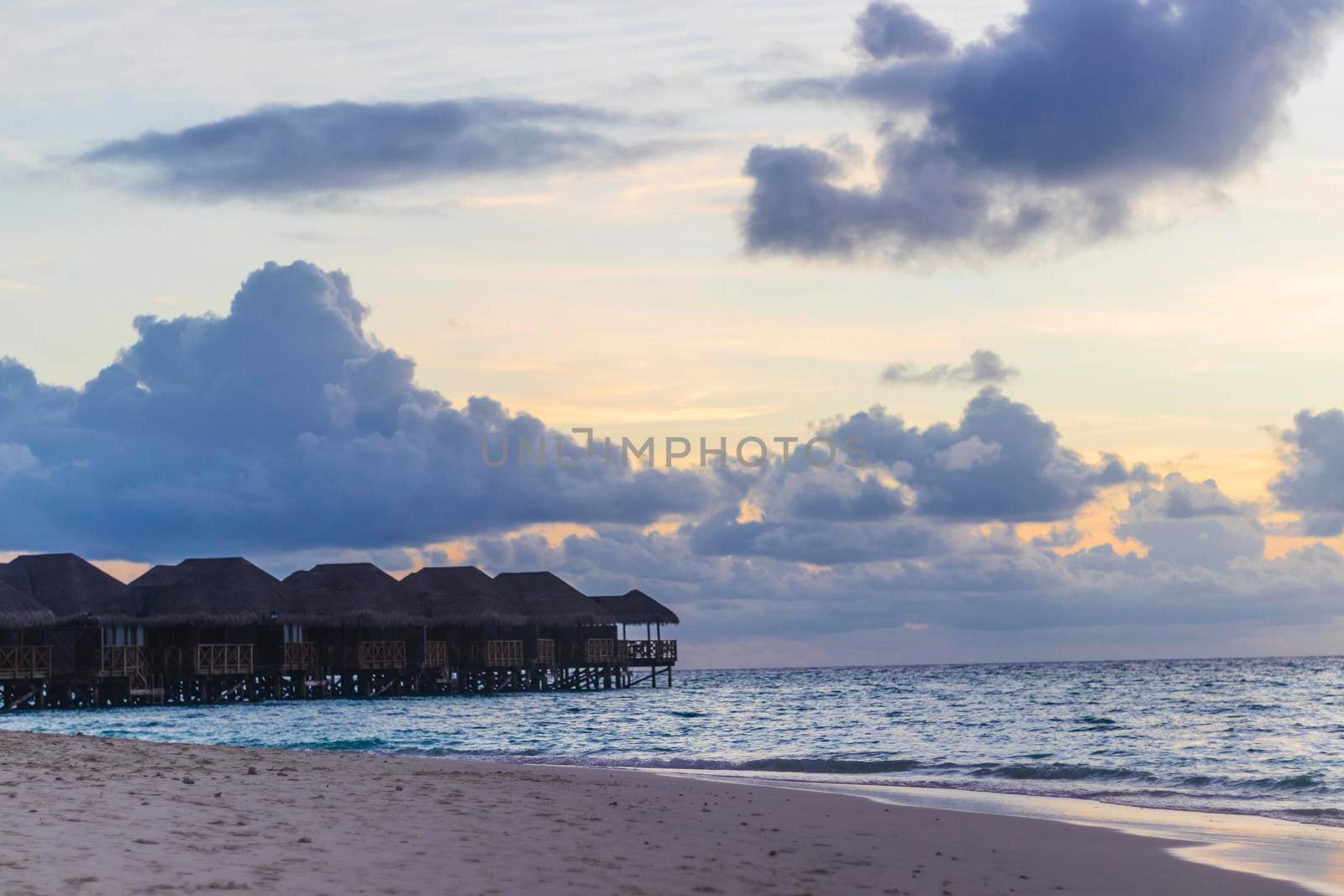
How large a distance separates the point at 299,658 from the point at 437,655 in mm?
6766

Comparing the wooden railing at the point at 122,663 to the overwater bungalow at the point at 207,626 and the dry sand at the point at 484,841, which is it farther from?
the dry sand at the point at 484,841

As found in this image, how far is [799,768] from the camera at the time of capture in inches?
971

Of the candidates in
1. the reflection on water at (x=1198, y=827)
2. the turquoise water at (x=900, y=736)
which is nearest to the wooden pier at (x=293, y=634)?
the turquoise water at (x=900, y=736)

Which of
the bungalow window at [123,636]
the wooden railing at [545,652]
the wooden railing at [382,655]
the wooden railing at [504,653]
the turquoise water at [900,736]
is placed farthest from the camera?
the wooden railing at [545,652]

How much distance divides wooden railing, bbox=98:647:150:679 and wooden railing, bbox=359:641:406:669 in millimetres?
8960

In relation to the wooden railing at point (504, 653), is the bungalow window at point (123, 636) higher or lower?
higher

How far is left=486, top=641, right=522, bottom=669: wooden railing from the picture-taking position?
59156mm

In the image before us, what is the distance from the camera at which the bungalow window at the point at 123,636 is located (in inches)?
1899

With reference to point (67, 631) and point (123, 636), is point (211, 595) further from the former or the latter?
point (67, 631)

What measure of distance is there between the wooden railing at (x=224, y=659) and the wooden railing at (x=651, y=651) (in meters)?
20.6

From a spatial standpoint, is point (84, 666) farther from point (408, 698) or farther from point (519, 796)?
point (519, 796)

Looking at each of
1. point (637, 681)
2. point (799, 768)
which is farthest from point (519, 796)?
point (637, 681)

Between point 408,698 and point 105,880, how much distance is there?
4979 centimetres

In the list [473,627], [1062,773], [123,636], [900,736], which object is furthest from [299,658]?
[1062,773]
